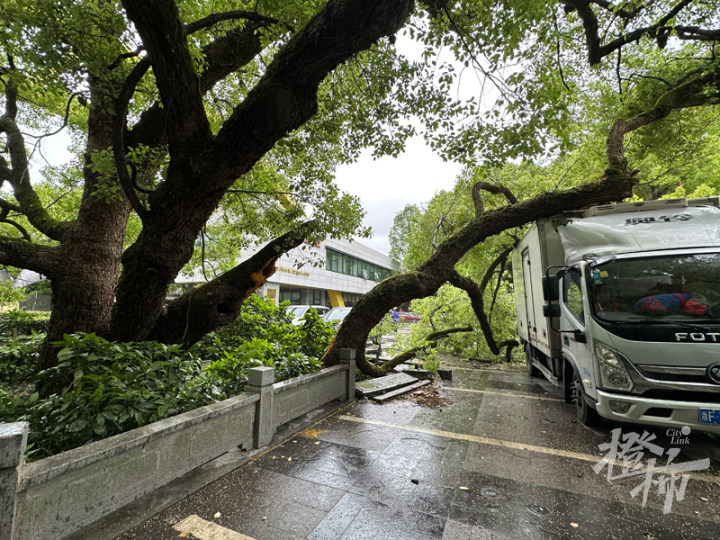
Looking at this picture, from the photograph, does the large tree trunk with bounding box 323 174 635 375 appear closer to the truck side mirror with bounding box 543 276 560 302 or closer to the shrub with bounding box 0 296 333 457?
the shrub with bounding box 0 296 333 457

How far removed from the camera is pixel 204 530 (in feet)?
7.90

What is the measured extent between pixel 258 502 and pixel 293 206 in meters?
4.84

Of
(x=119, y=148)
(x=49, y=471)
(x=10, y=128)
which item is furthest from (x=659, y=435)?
(x=10, y=128)

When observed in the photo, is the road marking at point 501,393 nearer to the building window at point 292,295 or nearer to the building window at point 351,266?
the building window at point 351,266

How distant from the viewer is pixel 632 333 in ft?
12.0

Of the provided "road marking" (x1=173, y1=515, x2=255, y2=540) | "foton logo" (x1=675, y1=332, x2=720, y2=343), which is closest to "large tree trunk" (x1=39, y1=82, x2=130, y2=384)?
"road marking" (x1=173, y1=515, x2=255, y2=540)

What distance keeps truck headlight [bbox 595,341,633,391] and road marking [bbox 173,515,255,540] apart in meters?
4.12

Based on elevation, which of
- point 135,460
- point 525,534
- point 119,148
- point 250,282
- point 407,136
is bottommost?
point 525,534

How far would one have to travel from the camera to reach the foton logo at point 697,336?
3.37 meters

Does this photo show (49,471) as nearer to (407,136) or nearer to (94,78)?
(94,78)

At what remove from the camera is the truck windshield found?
3712mm

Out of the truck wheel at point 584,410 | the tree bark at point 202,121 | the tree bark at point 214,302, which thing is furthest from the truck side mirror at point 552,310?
the tree bark at point 202,121

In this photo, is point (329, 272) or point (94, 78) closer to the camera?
point (94, 78)

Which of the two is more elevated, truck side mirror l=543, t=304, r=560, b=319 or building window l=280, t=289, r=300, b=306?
building window l=280, t=289, r=300, b=306
